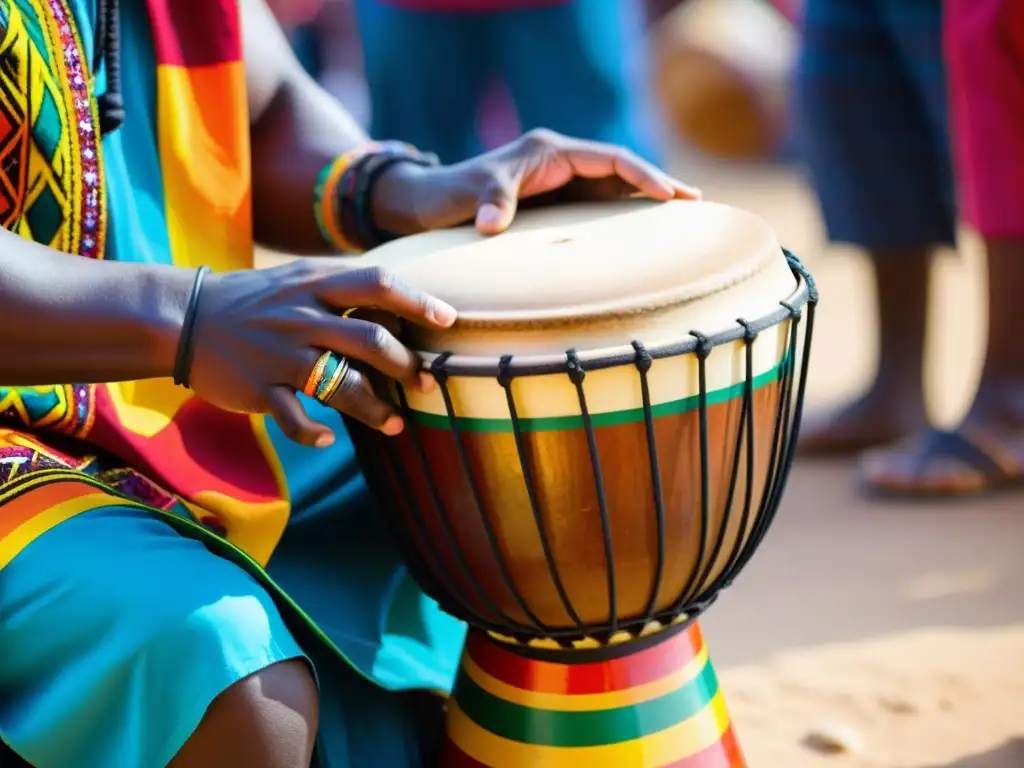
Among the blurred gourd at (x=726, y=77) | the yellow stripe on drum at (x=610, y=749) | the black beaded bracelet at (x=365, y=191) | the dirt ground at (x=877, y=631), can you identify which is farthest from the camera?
the blurred gourd at (x=726, y=77)

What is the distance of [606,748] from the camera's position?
56.0 inches

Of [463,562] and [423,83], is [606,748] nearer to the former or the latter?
[463,562]

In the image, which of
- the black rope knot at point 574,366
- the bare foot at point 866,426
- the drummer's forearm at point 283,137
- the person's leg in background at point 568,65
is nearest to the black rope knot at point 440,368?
the black rope knot at point 574,366

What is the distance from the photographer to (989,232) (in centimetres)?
259

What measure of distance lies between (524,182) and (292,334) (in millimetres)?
481

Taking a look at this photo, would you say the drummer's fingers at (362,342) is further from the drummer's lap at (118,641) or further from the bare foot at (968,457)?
the bare foot at (968,457)

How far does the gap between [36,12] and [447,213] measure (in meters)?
0.50

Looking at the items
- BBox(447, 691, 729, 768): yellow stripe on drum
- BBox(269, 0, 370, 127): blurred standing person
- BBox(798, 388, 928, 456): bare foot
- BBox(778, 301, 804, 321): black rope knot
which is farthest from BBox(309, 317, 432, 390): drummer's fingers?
BBox(269, 0, 370, 127): blurred standing person

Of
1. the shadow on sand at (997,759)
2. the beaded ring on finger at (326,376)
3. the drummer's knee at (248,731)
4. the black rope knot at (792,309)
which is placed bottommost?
the shadow on sand at (997,759)

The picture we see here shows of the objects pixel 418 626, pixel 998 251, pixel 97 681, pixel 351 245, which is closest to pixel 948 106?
pixel 998 251

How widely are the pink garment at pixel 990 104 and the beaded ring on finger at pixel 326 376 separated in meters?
1.77

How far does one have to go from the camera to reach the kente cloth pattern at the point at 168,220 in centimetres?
132

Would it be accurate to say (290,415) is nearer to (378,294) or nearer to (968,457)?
(378,294)

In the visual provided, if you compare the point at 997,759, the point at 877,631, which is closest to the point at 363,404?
the point at 997,759
